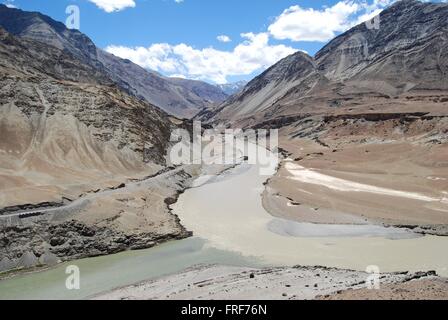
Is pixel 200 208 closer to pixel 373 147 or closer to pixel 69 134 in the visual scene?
pixel 69 134

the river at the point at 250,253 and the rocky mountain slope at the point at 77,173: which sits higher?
the rocky mountain slope at the point at 77,173

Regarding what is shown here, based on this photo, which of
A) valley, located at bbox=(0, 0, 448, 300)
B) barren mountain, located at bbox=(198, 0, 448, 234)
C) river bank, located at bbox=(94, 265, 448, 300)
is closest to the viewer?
river bank, located at bbox=(94, 265, 448, 300)

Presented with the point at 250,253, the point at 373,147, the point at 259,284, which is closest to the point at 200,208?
the point at 250,253

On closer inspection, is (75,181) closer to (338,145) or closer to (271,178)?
(271,178)

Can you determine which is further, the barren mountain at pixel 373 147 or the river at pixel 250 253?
the barren mountain at pixel 373 147

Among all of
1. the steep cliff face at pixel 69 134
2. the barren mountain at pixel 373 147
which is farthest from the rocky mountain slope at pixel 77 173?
the barren mountain at pixel 373 147

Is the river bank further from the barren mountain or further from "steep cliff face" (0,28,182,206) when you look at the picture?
"steep cliff face" (0,28,182,206)

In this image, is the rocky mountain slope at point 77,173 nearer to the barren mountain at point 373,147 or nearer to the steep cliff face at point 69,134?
the steep cliff face at point 69,134

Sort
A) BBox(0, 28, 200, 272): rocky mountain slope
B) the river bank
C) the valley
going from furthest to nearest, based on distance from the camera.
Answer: BBox(0, 28, 200, 272): rocky mountain slope < the valley < the river bank

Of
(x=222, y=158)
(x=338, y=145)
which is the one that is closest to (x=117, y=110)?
(x=222, y=158)

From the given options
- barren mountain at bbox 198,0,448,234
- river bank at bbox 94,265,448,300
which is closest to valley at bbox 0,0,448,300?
river bank at bbox 94,265,448,300
